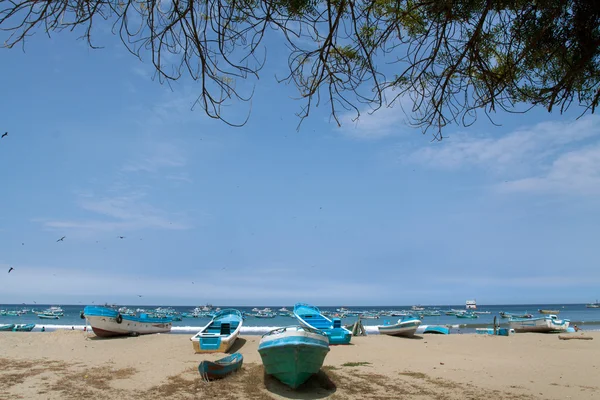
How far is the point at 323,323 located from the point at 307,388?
362 inches

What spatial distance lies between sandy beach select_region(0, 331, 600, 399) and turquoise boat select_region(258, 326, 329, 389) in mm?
236

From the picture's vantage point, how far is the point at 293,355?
8273 millimetres

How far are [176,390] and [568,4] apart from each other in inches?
326

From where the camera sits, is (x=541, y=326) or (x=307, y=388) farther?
(x=541, y=326)

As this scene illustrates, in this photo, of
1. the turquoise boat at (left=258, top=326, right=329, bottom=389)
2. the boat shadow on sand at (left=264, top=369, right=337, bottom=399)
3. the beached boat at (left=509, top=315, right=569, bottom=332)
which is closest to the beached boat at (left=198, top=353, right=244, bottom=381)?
the boat shadow on sand at (left=264, top=369, right=337, bottom=399)

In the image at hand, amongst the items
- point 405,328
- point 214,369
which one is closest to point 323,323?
point 405,328

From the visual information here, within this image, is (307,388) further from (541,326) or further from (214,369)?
(541,326)

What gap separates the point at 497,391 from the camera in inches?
338

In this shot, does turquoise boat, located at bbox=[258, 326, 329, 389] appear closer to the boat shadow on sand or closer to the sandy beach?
the boat shadow on sand

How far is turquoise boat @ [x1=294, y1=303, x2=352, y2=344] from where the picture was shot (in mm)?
15695

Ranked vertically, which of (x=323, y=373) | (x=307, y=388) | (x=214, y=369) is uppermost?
(x=214, y=369)

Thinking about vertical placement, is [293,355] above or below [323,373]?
above

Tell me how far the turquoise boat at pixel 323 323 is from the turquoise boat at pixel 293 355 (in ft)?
16.3

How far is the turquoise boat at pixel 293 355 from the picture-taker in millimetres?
8289
